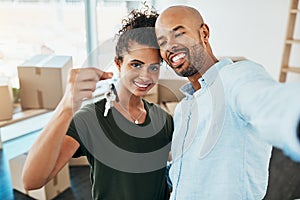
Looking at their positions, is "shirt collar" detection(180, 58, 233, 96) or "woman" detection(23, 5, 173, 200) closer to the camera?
"shirt collar" detection(180, 58, 233, 96)

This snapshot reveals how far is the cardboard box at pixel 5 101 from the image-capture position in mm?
2098

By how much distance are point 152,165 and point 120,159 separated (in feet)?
0.36

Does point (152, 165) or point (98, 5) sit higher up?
point (98, 5)

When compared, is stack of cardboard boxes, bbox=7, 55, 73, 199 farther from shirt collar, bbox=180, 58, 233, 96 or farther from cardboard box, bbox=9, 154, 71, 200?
shirt collar, bbox=180, 58, 233, 96

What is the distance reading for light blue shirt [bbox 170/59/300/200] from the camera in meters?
0.55

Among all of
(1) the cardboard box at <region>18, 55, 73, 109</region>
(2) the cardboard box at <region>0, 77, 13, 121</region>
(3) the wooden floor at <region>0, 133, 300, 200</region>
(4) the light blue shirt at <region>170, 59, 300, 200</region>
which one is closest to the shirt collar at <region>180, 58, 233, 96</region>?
(4) the light blue shirt at <region>170, 59, 300, 200</region>

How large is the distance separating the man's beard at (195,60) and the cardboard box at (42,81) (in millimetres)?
1671

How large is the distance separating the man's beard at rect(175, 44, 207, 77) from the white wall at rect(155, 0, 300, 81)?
2726mm

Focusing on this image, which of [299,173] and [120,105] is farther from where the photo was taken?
[299,173]

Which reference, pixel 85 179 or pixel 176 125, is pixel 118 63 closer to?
pixel 176 125

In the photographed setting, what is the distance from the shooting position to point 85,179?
2.60 metres

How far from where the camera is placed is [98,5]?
3.10 meters

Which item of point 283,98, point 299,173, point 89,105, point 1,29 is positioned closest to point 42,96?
point 1,29

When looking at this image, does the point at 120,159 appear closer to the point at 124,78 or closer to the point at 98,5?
the point at 124,78
